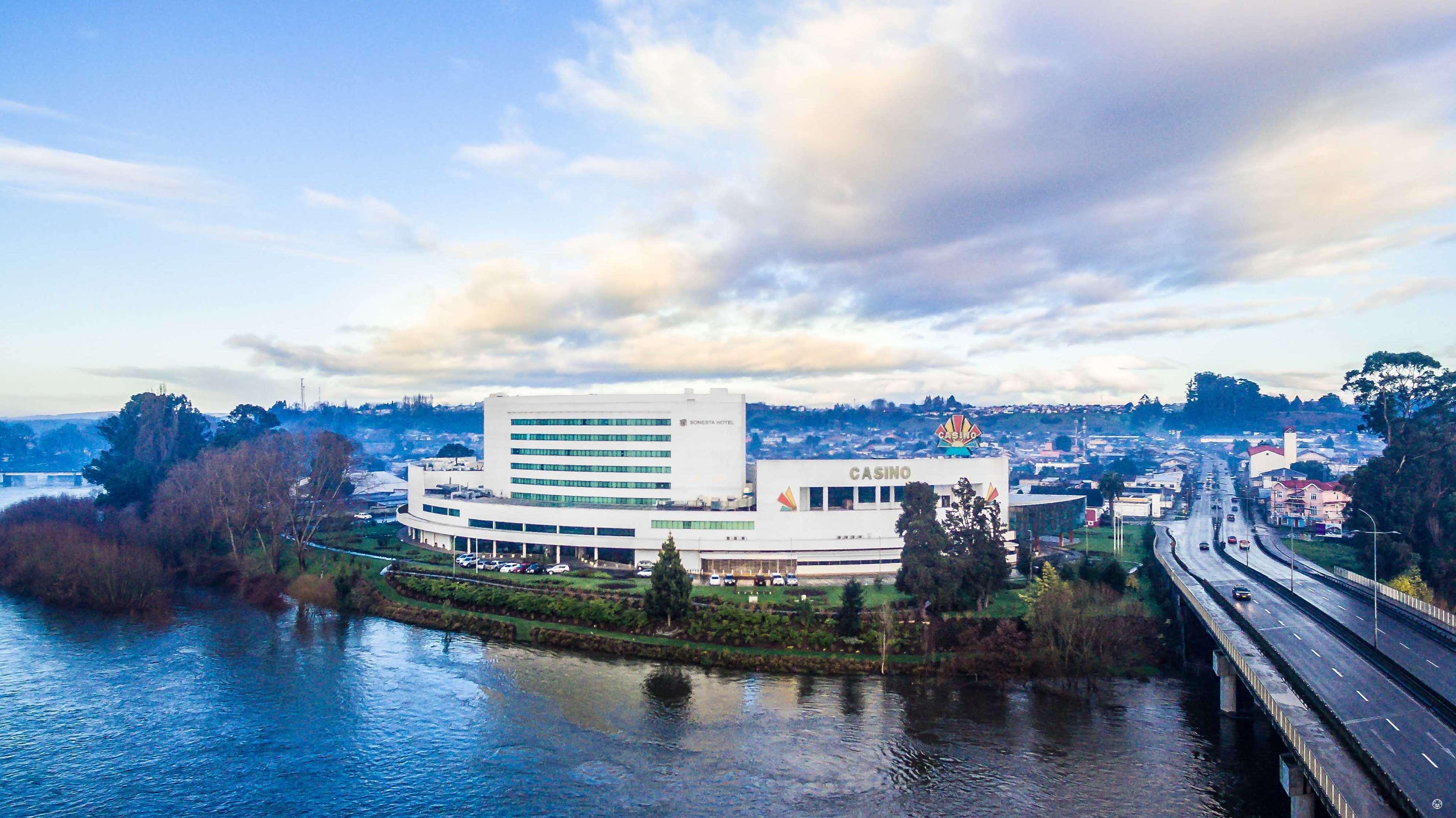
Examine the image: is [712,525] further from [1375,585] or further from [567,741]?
[1375,585]

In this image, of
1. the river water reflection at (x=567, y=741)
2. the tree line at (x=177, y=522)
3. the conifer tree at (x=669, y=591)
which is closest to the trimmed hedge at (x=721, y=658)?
the river water reflection at (x=567, y=741)

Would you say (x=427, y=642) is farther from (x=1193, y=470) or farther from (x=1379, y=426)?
(x=1193, y=470)

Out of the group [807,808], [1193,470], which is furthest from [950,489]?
[1193,470]

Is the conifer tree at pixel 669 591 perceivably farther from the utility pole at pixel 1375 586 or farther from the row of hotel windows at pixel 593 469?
the utility pole at pixel 1375 586

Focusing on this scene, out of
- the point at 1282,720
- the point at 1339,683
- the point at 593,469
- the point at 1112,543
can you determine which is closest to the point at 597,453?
the point at 593,469

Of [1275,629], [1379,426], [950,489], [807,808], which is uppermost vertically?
[1379,426]

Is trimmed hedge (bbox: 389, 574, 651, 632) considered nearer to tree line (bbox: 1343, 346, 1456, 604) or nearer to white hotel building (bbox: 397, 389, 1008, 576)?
white hotel building (bbox: 397, 389, 1008, 576)
